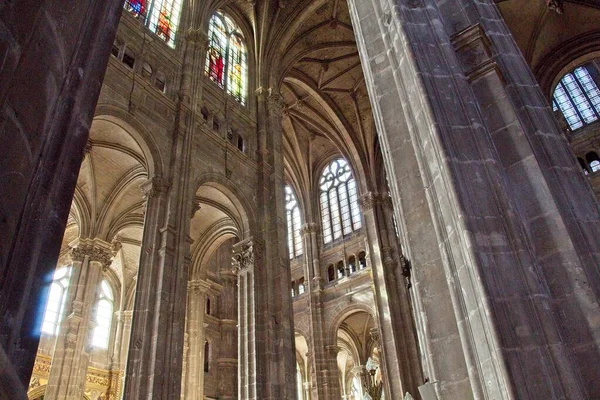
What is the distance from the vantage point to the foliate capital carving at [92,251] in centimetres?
1386

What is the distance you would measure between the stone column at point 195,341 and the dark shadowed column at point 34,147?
46.4 feet

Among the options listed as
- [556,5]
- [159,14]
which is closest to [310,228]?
[159,14]

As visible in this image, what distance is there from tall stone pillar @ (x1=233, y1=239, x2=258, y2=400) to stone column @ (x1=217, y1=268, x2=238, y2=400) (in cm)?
765

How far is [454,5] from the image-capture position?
20.9 feet

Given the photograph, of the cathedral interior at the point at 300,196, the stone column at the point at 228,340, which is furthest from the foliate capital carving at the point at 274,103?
the stone column at the point at 228,340

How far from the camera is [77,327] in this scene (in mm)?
12438

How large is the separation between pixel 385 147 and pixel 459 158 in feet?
4.84

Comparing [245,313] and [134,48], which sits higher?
[134,48]

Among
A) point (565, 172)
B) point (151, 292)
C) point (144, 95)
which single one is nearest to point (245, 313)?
point (151, 292)

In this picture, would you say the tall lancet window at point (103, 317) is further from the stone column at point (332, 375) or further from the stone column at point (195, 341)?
the stone column at point (332, 375)

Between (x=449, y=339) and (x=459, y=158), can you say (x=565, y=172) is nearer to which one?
(x=459, y=158)

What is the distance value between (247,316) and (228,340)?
28.3ft

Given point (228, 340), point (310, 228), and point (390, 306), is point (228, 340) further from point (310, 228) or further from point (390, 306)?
point (390, 306)

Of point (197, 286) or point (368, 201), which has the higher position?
point (368, 201)
